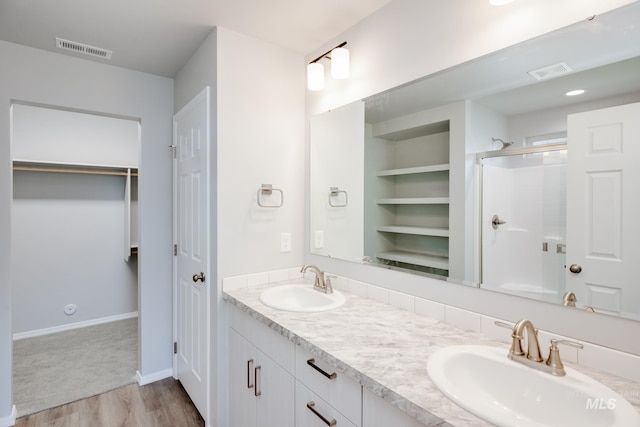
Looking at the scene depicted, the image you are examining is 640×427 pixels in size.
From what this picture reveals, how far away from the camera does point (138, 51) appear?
220 cm

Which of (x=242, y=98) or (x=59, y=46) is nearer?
(x=242, y=98)

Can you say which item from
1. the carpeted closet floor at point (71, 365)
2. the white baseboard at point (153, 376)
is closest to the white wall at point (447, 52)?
the white baseboard at point (153, 376)

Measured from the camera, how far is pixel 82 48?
2.14m

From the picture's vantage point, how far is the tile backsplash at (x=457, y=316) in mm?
959

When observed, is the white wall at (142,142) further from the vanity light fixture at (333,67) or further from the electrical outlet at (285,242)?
the vanity light fixture at (333,67)

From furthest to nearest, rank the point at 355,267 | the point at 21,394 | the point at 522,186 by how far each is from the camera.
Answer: the point at 21,394 → the point at 355,267 → the point at 522,186

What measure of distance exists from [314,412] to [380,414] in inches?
13.6

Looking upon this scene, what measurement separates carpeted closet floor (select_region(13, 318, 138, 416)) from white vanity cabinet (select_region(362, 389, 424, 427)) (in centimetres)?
242

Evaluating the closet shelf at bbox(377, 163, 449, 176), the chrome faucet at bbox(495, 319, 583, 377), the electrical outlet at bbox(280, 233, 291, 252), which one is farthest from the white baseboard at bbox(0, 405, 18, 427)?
the chrome faucet at bbox(495, 319, 583, 377)

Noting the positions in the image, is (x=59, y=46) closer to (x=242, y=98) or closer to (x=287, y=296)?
(x=242, y=98)

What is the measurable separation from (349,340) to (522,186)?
87cm

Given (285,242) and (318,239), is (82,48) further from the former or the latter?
(318,239)

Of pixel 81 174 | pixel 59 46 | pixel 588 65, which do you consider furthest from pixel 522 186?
pixel 81 174

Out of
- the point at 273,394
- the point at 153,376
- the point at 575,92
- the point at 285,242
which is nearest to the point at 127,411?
the point at 153,376
